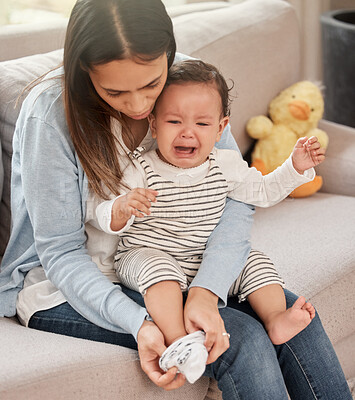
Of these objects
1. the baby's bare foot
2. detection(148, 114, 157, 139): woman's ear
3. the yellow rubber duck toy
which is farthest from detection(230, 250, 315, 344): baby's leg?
the yellow rubber duck toy

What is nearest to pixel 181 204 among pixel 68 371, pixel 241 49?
pixel 68 371

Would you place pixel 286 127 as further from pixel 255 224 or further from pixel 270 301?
pixel 270 301

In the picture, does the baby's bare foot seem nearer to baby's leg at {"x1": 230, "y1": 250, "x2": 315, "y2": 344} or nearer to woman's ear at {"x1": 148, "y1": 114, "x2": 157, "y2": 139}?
baby's leg at {"x1": 230, "y1": 250, "x2": 315, "y2": 344}

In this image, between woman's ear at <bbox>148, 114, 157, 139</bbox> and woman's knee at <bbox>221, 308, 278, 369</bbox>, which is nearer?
woman's knee at <bbox>221, 308, 278, 369</bbox>

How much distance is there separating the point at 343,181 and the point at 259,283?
946 mm

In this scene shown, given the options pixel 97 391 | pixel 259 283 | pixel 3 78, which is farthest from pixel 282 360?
pixel 3 78

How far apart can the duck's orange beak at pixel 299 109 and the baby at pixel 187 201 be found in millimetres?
730

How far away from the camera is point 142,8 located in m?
1.14

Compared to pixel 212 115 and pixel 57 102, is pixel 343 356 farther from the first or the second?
pixel 57 102

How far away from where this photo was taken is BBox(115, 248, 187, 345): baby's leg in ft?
3.79

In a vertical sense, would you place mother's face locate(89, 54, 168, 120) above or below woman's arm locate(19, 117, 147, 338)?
above

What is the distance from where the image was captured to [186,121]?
1.27 meters

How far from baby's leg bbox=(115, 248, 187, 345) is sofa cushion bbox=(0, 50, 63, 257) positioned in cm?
46

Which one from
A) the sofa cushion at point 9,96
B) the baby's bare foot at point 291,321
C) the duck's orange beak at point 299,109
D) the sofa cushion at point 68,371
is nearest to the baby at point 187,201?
the baby's bare foot at point 291,321
